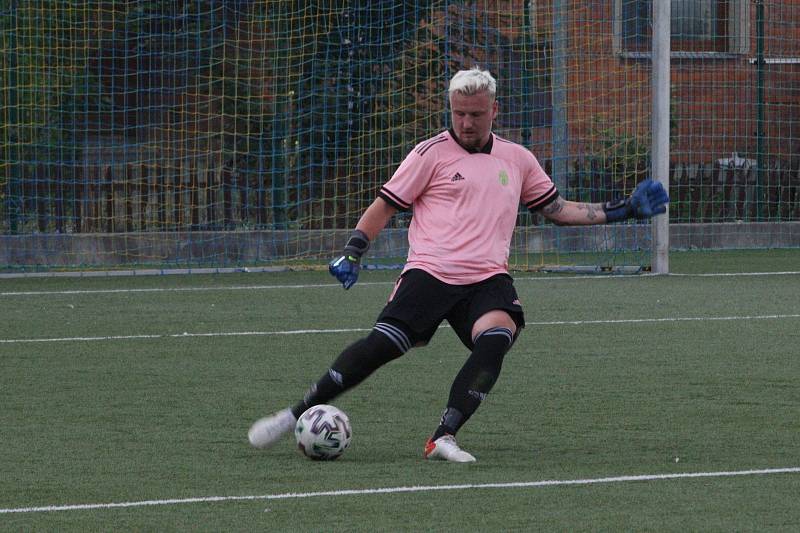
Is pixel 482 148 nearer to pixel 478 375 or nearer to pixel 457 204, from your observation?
pixel 457 204

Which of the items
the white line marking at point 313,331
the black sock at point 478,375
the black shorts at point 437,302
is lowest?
the white line marking at point 313,331

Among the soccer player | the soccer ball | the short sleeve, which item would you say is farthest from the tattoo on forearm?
the soccer ball

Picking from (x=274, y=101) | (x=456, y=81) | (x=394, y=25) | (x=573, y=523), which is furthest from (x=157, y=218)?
(x=573, y=523)

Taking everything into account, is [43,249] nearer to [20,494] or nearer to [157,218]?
[157,218]

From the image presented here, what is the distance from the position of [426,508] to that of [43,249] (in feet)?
42.7

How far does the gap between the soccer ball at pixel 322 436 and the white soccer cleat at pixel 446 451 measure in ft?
1.10

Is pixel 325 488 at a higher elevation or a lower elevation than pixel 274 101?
lower

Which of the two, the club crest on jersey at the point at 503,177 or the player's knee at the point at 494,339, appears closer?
the player's knee at the point at 494,339

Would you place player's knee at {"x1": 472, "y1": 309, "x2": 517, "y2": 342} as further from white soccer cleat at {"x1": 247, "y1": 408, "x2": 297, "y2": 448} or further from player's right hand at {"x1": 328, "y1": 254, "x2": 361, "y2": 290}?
white soccer cleat at {"x1": 247, "y1": 408, "x2": 297, "y2": 448}

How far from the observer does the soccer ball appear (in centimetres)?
638

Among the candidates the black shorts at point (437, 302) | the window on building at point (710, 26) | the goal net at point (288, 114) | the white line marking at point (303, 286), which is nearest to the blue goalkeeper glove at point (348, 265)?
the black shorts at point (437, 302)

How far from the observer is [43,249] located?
58.4 ft

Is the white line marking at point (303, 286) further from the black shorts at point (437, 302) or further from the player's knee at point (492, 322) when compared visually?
the player's knee at point (492, 322)

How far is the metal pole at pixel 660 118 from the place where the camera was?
1658 centimetres
